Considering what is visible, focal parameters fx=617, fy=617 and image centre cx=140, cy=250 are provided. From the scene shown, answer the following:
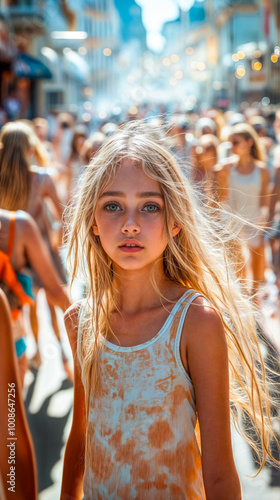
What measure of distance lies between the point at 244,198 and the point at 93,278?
4.69 meters

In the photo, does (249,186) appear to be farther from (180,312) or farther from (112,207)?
(180,312)

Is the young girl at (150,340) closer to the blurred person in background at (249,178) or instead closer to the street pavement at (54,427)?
the street pavement at (54,427)

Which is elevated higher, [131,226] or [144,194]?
[144,194]

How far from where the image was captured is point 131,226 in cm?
176

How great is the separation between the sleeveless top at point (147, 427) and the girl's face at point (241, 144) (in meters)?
5.24

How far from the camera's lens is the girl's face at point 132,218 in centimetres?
179

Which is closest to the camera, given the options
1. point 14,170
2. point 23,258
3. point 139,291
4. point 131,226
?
point 131,226

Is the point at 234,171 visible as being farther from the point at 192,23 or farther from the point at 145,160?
the point at 192,23

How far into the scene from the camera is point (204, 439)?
5.32ft

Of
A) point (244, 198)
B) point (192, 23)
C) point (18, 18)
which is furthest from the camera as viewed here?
point (192, 23)

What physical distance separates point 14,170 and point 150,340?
115 inches

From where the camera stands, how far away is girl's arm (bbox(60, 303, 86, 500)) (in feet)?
6.06

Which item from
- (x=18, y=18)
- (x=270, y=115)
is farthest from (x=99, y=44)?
(x=270, y=115)

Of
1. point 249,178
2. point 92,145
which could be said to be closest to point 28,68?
point 92,145
